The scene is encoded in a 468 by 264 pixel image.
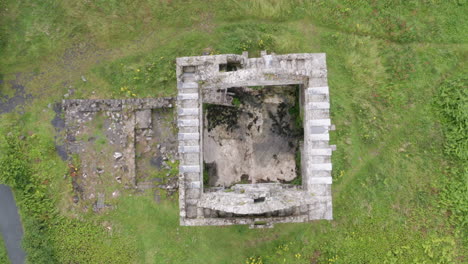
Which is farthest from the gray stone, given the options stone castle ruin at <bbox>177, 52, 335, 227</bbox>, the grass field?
stone castle ruin at <bbox>177, 52, 335, 227</bbox>

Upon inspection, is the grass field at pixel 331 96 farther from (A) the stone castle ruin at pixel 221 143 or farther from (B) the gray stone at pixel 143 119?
(A) the stone castle ruin at pixel 221 143

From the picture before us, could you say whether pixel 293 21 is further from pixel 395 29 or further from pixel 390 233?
pixel 390 233

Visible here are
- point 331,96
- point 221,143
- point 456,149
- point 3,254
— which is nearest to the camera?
point 221,143

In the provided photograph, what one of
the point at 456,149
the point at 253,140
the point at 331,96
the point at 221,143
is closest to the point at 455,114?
the point at 456,149

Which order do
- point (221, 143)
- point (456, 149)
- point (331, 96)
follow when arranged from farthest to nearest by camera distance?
point (331, 96) < point (456, 149) < point (221, 143)

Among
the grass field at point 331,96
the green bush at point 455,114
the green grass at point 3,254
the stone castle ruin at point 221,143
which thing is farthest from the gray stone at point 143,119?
the green bush at point 455,114

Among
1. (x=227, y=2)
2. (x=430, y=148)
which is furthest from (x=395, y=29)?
(x=227, y=2)

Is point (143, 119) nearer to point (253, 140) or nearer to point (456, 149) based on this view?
point (253, 140)
